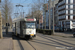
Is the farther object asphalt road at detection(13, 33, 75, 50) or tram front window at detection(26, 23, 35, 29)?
tram front window at detection(26, 23, 35, 29)

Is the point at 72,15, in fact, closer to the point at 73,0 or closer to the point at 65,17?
the point at 65,17

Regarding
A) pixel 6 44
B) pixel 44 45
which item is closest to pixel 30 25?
pixel 44 45

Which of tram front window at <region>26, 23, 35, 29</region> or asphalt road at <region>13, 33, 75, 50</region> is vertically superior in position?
tram front window at <region>26, 23, 35, 29</region>

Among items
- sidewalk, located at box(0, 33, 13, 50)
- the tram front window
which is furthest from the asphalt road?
the tram front window

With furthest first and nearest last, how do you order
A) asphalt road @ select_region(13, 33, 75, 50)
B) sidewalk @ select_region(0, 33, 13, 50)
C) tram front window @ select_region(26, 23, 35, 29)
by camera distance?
1. tram front window @ select_region(26, 23, 35, 29)
2. asphalt road @ select_region(13, 33, 75, 50)
3. sidewalk @ select_region(0, 33, 13, 50)

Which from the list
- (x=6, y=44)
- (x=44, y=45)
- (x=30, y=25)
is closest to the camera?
(x=6, y=44)

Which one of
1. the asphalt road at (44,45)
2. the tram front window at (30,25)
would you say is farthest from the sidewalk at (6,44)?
the tram front window at (30,25)

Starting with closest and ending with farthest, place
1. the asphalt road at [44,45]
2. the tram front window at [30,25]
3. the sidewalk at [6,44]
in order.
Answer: the sidewalk at [6,44] < the asphalt road at [44,45] < the tram front window at [30,25]

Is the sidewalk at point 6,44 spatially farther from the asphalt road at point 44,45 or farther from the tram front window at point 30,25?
the tram front window at point 30,25

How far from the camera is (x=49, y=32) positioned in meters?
26.2

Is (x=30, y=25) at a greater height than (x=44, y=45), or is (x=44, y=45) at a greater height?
(x=30, y=25)

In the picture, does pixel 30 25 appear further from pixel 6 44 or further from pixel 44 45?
pixel 6 44

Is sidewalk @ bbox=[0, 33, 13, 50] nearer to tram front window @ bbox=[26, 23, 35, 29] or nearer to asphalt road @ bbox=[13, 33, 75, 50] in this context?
asphalt road @ bbox=[13, 33, 75, 50]

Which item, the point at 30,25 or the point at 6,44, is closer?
the point at 6,44
